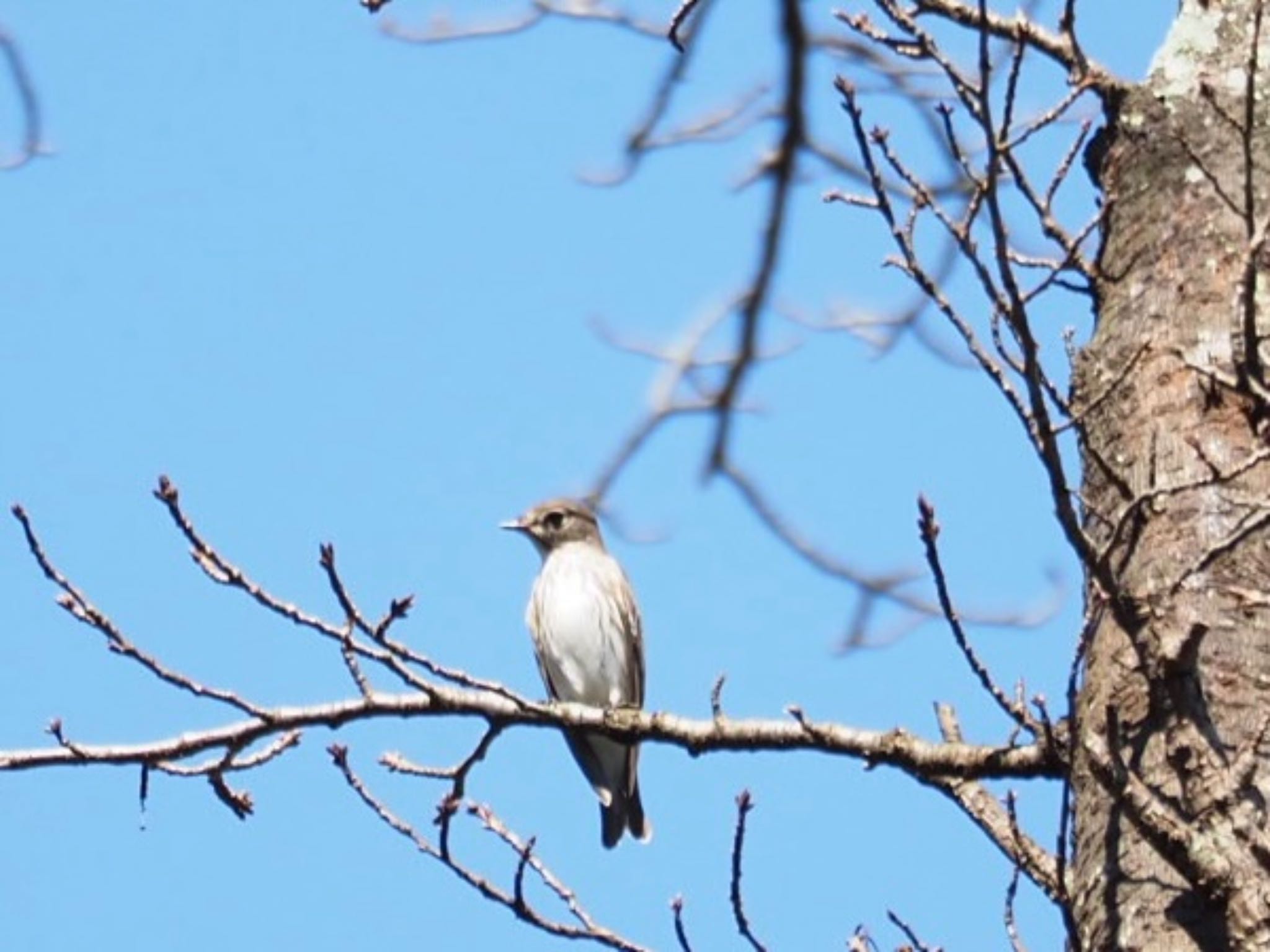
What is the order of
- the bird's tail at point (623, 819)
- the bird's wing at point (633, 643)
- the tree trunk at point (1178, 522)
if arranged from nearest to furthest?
1. the tree trunk at point (1178, 522)
2. the bird's tail at point (623, 819)
3. the bird's wing at point (633, 643)

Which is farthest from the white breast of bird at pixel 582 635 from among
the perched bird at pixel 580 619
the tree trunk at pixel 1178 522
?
the tree trunk at pixel 1178 522

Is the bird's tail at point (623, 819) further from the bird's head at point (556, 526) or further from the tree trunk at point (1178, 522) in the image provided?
the tree trunk at point (1178, 522)

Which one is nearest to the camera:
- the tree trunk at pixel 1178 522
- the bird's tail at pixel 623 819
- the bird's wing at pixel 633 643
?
the tree trunk at pixel 1178 522

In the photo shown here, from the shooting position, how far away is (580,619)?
9.02m

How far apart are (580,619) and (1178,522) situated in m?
5.04

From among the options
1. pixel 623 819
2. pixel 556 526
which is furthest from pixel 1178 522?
pixel 556 526

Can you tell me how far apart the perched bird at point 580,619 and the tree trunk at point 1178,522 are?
172 inches

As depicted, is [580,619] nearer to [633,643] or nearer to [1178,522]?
[633,643]

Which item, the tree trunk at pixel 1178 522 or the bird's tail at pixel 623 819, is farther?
the bird's tail at pixel 623 819

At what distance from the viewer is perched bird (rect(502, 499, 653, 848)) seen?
353 inches

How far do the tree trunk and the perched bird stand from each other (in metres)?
4.37

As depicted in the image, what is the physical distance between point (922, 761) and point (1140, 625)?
0.60m

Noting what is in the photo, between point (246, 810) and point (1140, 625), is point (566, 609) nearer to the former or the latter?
point (246, 810)

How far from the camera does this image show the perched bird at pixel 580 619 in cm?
898
